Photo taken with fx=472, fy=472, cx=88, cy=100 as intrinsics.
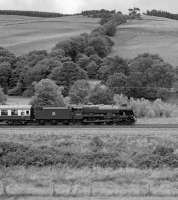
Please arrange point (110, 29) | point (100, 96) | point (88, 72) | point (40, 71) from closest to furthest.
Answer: point (100, 96), point (40, 71), point (88, 72), point (110, 29)

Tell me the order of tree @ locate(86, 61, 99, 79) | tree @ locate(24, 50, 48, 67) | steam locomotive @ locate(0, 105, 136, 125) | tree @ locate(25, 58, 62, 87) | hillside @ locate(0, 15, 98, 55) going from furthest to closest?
hillside @ locate(0, 15, 98, 55)
tree @ locate(24, 50, 48, 67)
tree @ locate(86, 61, 99, 79)
tree @ locate(25, 58, 62, 87)
steam locomotive @ locate(0, 105, 136, 125)

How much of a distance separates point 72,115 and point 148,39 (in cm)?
10278

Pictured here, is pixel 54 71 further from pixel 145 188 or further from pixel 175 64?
pixel 145 188

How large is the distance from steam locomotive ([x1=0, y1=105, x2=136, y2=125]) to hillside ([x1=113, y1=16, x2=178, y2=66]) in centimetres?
6895

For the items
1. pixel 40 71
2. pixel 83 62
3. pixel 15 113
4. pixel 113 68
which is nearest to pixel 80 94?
pixel 113 68

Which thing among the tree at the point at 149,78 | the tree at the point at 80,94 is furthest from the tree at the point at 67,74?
the tree at the point at 80,94

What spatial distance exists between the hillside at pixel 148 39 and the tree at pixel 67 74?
28899mm

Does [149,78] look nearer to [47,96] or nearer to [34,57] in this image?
[47,96]

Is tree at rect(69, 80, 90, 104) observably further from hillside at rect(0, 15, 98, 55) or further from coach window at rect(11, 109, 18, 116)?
hillside at rect(0, 15, 98, 55)

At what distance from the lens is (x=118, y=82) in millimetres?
96500

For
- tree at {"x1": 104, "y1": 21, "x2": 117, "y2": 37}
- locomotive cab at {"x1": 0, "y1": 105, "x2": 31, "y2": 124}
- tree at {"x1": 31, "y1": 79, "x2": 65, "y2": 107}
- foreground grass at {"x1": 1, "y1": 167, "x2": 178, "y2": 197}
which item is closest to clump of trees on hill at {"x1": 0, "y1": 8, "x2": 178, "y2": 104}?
tree at {"x1": 31, "y1": 79, "x2": 65, "y2": 107}

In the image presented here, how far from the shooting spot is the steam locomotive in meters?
52.0

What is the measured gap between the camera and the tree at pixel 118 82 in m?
94.6

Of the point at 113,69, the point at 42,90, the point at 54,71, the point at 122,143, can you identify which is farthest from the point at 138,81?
the point at 122,143
